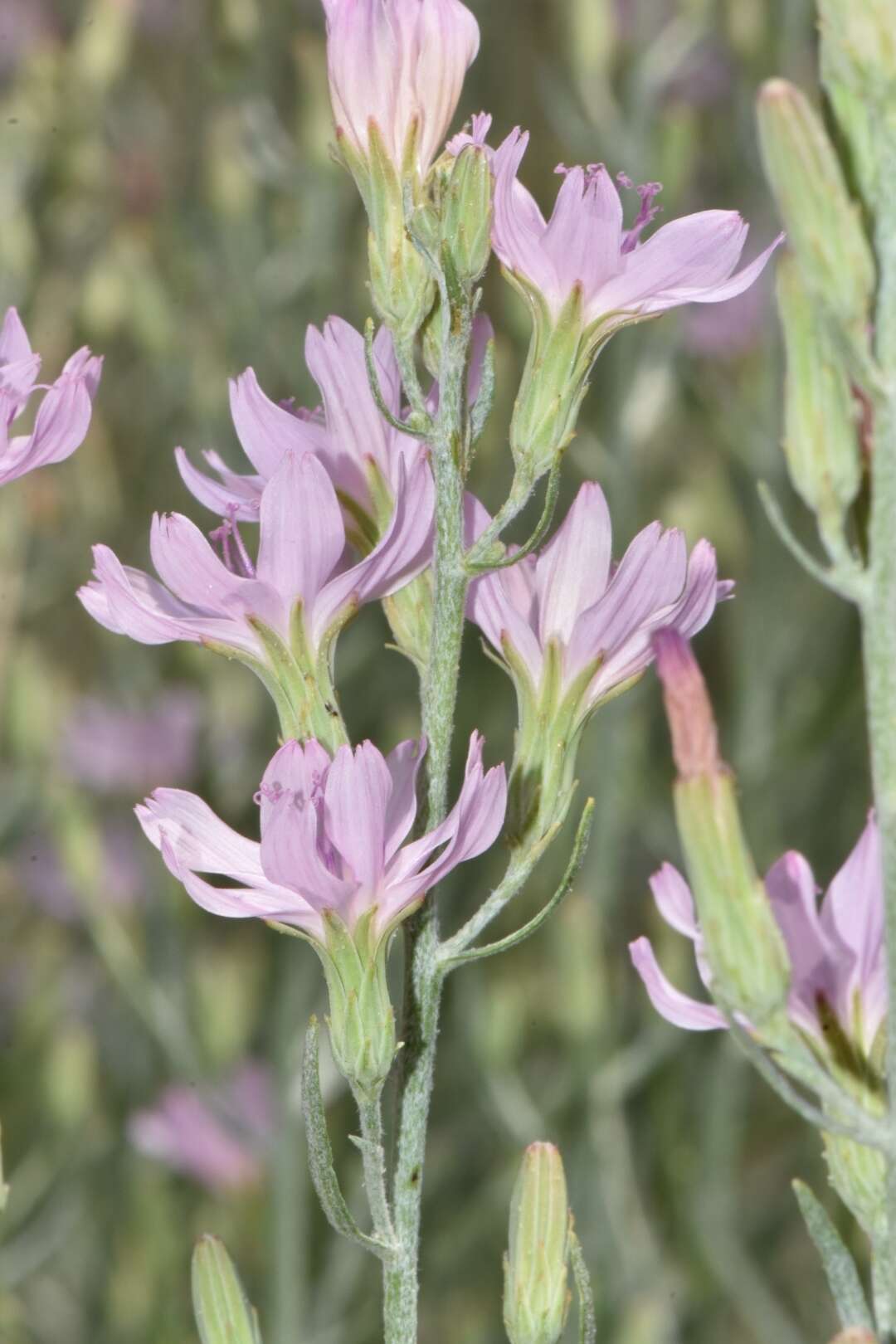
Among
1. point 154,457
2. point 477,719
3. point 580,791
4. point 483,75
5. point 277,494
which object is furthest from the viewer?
point 483,75

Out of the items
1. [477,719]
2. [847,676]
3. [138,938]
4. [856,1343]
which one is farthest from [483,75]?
[856,1343]

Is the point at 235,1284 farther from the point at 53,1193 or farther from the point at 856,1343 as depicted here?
the point at 53,1193

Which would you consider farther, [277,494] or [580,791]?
[580,791]

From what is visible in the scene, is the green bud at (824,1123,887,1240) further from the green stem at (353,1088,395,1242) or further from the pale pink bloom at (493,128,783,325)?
the pale pink bloom at (493,128,783,325)

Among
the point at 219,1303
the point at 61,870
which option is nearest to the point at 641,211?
the point at 219,1303

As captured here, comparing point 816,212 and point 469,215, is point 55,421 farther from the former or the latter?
point 816,212

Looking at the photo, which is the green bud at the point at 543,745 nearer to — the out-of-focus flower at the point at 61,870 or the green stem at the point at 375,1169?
the green stem at the point at 375,1169

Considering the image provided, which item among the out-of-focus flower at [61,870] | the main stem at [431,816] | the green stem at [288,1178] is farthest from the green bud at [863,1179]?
the out-of-focus flower at [61,870]
